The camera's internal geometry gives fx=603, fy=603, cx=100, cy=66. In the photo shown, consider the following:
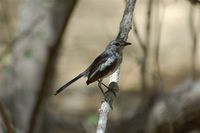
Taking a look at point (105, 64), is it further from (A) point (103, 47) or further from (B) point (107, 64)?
(A) point (103, 47)

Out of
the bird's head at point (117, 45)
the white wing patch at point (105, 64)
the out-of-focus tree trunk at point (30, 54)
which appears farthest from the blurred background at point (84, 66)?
the white wing patch at point (105, 64)

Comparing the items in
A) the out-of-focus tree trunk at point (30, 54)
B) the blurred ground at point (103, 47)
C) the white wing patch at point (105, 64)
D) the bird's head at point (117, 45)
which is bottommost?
the blurred ground at point (103, 47)

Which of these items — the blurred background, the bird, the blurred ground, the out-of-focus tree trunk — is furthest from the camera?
the blurred ground

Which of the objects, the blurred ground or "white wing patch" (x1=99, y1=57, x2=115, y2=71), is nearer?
"white wing patch" (x1=99, y1=57, x2=115, y2=71)

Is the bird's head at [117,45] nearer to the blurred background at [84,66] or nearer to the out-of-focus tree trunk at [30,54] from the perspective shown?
the blurred background at [84,66]

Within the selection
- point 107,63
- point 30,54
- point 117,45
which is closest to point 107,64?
point 107,63

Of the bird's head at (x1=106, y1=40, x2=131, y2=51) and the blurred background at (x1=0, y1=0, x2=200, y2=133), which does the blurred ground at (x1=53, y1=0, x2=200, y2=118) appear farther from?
the bird's head at (x1=106, y1=40, x2=131, y2=51)

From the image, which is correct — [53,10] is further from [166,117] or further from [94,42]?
[94,42]

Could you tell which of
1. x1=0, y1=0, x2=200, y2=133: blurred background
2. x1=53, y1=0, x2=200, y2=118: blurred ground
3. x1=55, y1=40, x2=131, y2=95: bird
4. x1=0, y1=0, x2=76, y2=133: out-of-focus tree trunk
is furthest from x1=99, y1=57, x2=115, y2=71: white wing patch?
x1=53, y1=0, x2=200, y2=118: blurred ground

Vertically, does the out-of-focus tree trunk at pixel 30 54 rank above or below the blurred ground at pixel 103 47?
above
